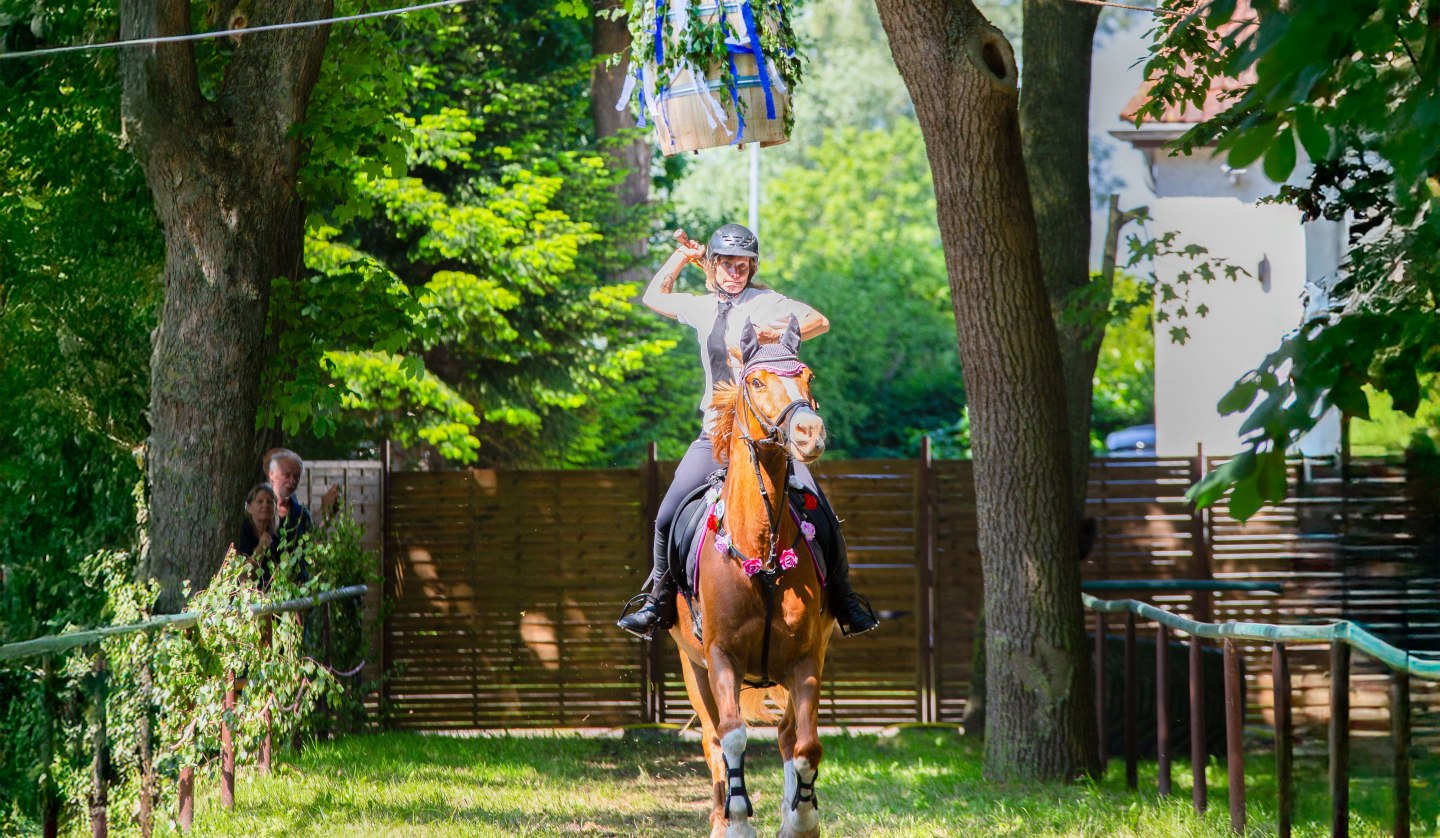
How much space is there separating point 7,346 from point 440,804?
604 cm

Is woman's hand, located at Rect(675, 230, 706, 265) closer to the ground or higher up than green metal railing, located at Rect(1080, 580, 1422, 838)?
higher up

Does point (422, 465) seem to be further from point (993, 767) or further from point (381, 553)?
point (993, 767)

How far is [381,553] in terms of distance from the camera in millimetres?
14086

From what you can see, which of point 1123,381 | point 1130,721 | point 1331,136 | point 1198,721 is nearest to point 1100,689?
point 1130,721

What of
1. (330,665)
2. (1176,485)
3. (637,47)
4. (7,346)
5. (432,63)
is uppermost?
(432,63)

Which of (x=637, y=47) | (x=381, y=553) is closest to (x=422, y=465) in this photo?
(x=381, y=553)

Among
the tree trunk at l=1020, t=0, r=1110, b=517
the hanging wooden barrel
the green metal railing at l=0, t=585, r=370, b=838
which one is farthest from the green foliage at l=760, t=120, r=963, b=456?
the hanging wooden barrel

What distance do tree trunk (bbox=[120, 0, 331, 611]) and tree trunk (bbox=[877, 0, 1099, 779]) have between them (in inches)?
160

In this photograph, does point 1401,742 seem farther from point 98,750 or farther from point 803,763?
point 98,750

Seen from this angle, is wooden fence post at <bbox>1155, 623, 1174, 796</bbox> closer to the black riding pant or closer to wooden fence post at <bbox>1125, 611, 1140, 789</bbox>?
wooden fence post at <bbox>1125, 611, 1140, 789</bbox>

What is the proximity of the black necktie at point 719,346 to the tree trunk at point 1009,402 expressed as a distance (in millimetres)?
2556

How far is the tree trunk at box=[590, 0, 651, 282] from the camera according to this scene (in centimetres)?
2486

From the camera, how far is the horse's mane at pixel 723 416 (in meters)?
7.06

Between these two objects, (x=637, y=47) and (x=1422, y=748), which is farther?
(x=637, y=47)
